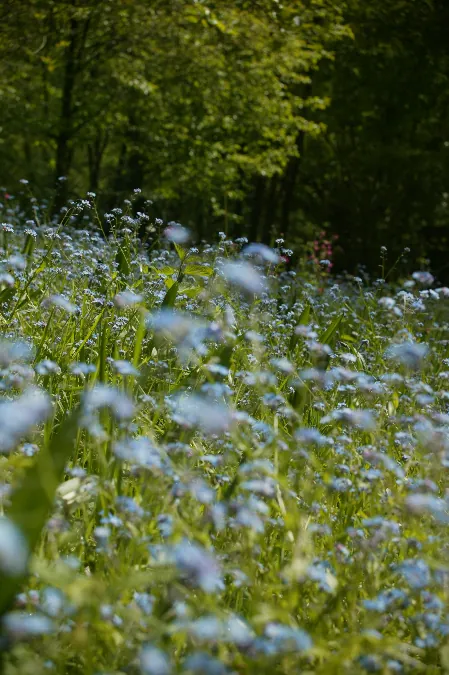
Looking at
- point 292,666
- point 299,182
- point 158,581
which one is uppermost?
point 299,182

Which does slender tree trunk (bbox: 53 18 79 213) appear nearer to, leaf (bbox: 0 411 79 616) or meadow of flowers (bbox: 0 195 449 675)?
meadow of flowers (bbox: 0 195 449 675)

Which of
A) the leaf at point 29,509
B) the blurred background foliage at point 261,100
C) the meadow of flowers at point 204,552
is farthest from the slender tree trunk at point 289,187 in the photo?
the leaf at point 29,509

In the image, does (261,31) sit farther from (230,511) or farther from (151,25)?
(230,511)

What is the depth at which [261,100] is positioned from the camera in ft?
40.0

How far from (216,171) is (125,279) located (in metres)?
10.7

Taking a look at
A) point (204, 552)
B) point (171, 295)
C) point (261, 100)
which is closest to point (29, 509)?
point (204, 552)

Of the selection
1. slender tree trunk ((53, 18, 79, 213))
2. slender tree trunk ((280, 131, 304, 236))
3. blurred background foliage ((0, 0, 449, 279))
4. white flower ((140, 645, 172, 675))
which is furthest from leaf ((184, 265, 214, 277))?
slender tree trunk ((280, 131, 304, 236))

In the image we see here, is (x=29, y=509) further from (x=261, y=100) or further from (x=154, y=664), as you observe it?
(x=261, y=100)

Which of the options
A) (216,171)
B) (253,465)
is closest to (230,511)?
(253,465)

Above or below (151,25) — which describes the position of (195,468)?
below

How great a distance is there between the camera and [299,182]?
722 inches

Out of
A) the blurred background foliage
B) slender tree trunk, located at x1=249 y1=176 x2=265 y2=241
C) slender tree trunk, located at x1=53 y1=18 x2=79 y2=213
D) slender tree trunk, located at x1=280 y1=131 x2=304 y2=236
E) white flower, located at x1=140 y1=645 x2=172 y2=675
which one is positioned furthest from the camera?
slender tree trunk, located at x1=280 y1=131 x2=304 y2=236

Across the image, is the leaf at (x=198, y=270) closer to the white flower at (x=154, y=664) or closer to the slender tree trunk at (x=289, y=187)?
the white flower at (x=154, y=664)

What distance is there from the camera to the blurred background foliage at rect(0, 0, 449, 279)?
1102cm
